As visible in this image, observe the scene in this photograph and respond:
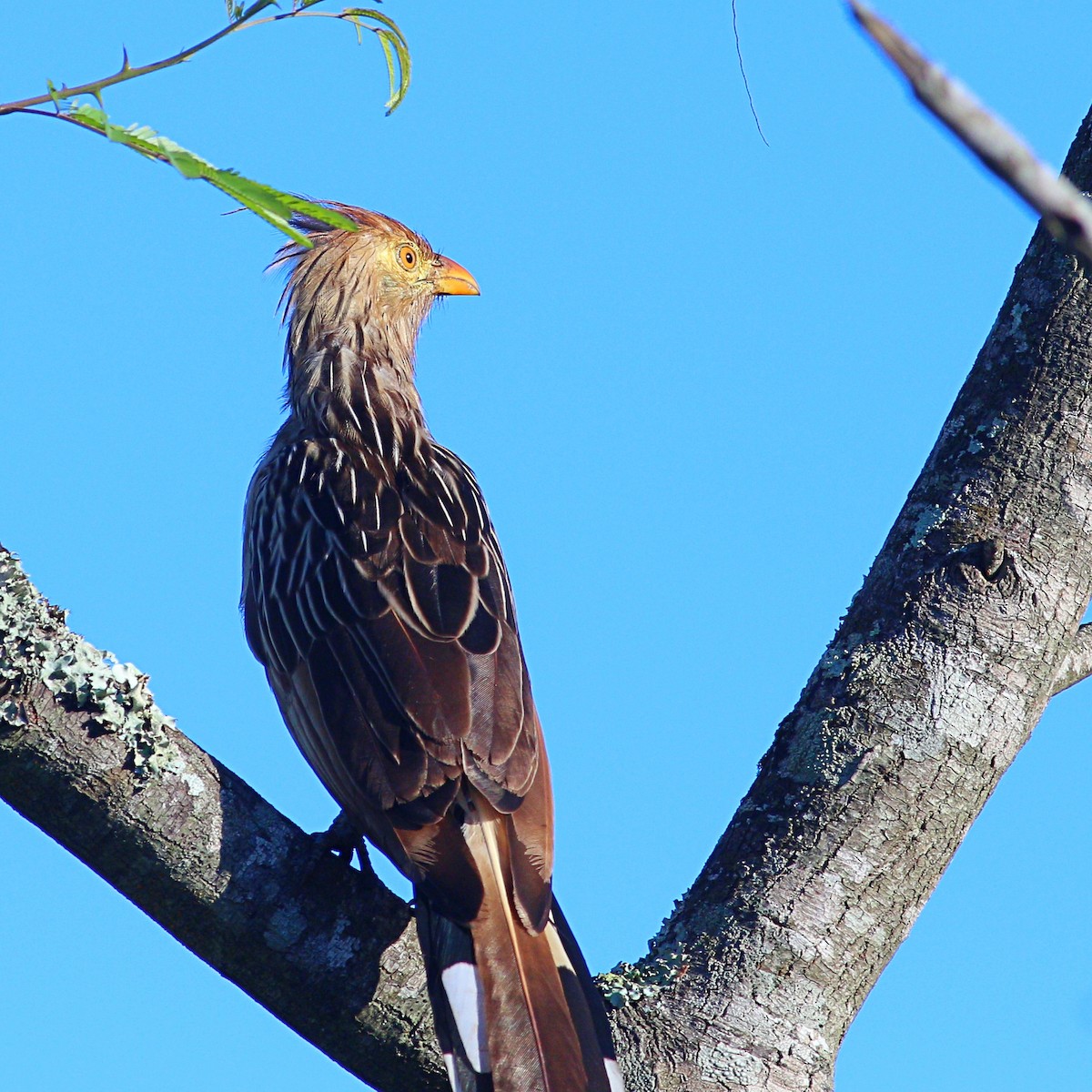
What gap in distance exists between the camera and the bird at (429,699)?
3.18 metres

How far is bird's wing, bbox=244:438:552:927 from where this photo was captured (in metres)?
3.64

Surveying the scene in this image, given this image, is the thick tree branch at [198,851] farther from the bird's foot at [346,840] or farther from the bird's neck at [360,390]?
the bird's neck at [360,390]

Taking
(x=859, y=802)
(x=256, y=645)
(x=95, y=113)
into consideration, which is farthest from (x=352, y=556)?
(x=95, y=113)

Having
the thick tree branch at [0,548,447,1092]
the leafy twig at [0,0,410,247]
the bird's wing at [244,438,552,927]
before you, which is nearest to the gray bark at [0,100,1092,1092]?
the thick tree branch at [0,548,447,1092]

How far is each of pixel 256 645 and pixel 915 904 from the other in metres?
2.54

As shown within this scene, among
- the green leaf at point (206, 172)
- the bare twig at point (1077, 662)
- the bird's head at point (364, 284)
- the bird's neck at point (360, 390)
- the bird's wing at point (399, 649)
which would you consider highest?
the bird's head at point (364, 284)

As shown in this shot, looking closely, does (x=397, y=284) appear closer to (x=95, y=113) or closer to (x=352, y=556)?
(x=352, y=556)

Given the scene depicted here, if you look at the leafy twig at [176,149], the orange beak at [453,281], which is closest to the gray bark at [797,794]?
the leafy twig at [176,149]

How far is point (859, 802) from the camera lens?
344 cm

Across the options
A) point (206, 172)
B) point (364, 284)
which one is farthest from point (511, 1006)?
point (364, 284)

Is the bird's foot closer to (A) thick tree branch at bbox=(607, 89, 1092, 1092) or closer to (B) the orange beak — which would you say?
(A) thick tree branch at bbox=(607, 89, 1092, 1092)

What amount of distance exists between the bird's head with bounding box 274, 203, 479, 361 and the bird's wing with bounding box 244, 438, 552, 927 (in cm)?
133

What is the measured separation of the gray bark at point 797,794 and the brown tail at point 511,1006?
0.09 meters

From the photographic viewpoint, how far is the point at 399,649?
3996 mm
